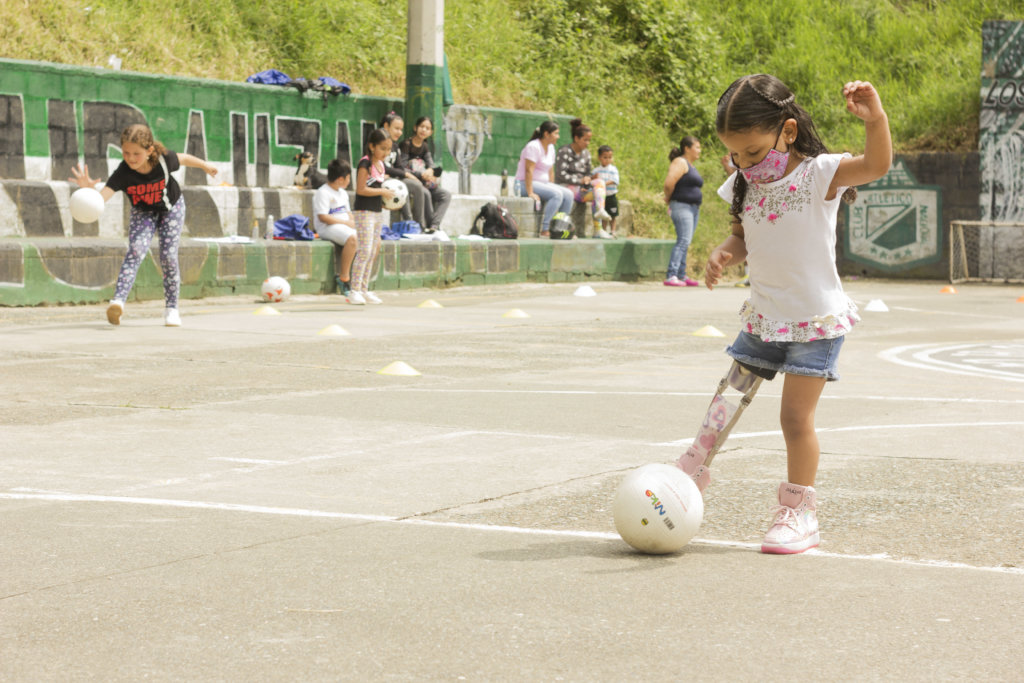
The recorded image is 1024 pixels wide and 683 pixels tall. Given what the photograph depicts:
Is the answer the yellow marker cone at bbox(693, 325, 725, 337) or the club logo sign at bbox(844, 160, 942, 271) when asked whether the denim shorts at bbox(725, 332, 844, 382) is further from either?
the club logo sign at bbox(844, 160, 942, 271)

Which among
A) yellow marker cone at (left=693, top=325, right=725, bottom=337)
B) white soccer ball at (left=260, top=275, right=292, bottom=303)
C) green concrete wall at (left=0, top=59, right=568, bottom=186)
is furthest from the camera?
white soccer ball at (left=260, top=275, right=292, bottom=303)

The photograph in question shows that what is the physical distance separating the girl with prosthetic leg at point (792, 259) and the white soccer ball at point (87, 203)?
28.6 ft

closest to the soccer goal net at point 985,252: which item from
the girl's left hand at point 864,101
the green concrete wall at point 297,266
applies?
the green concrete wall at point 297,266

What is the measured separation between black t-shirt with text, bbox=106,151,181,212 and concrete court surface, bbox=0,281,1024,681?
2353mm

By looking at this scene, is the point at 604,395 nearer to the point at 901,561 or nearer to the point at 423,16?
the point at 901,561

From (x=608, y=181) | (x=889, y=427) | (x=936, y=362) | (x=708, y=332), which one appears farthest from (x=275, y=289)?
(x=889, y=427)

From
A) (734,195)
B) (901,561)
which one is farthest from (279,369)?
(901,561)

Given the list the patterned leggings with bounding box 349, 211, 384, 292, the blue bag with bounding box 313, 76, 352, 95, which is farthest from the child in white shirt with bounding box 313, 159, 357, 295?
the blue bag with bounding box 313, 76, 352, 95

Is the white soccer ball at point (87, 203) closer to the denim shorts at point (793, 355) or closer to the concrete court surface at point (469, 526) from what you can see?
the concrete court surface at point (469, 526)

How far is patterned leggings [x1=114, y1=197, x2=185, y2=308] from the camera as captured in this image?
12.7 metres

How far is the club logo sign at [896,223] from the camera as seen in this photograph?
2641 cm

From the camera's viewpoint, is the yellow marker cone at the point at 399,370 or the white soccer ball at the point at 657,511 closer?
the white soccer ball at the point at 657,511

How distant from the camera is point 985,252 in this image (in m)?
25.9

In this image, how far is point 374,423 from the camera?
7398 millimetres
